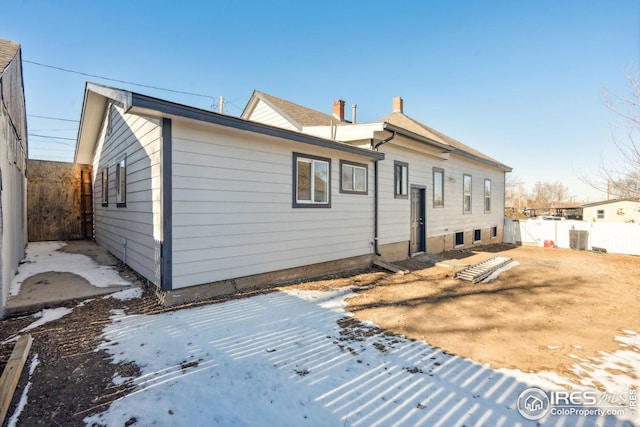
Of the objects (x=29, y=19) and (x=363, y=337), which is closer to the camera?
(x=363, y=337)

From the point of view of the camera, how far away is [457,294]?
586 centimetres

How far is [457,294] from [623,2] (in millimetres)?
7315

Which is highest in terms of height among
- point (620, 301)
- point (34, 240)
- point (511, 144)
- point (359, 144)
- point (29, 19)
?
point (29, 19)

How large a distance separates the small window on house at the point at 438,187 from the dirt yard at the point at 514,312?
344 cm

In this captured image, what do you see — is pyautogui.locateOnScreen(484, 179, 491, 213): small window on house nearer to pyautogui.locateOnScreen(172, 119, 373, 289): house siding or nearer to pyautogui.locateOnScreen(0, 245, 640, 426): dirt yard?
pyautogui.locateOnScreen(0, 245, 640, 426): dirt yard

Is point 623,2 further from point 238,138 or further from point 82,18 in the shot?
point 82,18

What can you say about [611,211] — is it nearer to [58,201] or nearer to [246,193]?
[246,193]

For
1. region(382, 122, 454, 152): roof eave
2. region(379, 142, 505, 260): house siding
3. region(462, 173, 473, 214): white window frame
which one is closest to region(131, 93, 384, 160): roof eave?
region(382, 122, 454, 152): roof eave

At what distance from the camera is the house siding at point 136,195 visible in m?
4.82

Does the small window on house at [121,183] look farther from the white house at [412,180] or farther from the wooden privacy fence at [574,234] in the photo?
the wooden privacy fence at [574,234]

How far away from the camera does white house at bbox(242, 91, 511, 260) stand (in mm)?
8688

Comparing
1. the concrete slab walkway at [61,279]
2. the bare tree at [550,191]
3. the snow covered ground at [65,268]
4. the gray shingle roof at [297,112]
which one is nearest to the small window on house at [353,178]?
the gray shingle roof at [297,112]

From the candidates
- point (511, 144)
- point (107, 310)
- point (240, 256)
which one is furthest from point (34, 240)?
point (511, 144)

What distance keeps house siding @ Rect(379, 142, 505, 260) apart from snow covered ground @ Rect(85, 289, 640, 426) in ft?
18.1
